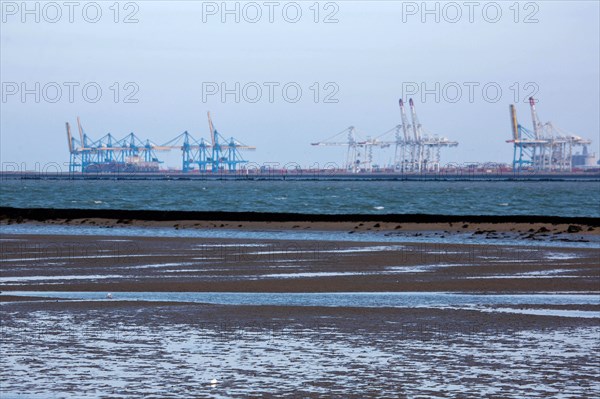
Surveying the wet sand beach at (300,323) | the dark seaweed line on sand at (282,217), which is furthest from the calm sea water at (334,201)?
the wet sand beach at (300,323)

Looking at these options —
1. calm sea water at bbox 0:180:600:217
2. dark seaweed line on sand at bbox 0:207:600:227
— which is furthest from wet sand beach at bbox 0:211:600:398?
calm sea water at bbox 0:180:600:217

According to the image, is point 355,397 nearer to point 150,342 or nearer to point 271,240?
point 150,342

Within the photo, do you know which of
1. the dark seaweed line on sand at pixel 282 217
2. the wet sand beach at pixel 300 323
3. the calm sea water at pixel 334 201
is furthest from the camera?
the calm sea water at pixel 334 201

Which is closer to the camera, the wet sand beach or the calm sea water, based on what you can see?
the wet sand beach

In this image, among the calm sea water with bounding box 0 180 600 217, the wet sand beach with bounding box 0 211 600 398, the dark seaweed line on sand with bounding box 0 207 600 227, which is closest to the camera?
the wet sand beach with bounding box 0 211 600 398

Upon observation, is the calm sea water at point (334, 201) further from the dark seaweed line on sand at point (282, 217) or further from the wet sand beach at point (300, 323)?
the wet sand beach at point (300, 323)

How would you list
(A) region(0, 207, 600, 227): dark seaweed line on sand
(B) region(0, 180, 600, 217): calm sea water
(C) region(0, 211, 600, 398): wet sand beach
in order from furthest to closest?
(B) region(0, 180, 600, 217): calm sea water, (A) region(0, 207, 600, 227): dark seaweed line on sand, (C) region(0, 211, 600, 398): wet sand beach

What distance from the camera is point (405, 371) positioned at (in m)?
10.4

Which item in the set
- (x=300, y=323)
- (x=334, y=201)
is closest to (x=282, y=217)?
(x=300, y=323)

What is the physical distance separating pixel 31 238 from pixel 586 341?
937 inches

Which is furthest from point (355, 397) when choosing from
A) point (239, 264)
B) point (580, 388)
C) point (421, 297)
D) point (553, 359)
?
point (239, 264)

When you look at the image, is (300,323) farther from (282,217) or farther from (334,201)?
(334,201)

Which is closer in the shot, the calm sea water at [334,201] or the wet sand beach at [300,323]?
the wet sand beach at [300,323]

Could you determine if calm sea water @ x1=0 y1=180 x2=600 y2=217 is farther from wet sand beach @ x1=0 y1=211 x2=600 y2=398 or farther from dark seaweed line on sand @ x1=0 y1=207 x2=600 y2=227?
wet sand beach @ x1=0 y1=211 x2=600 y2=398
